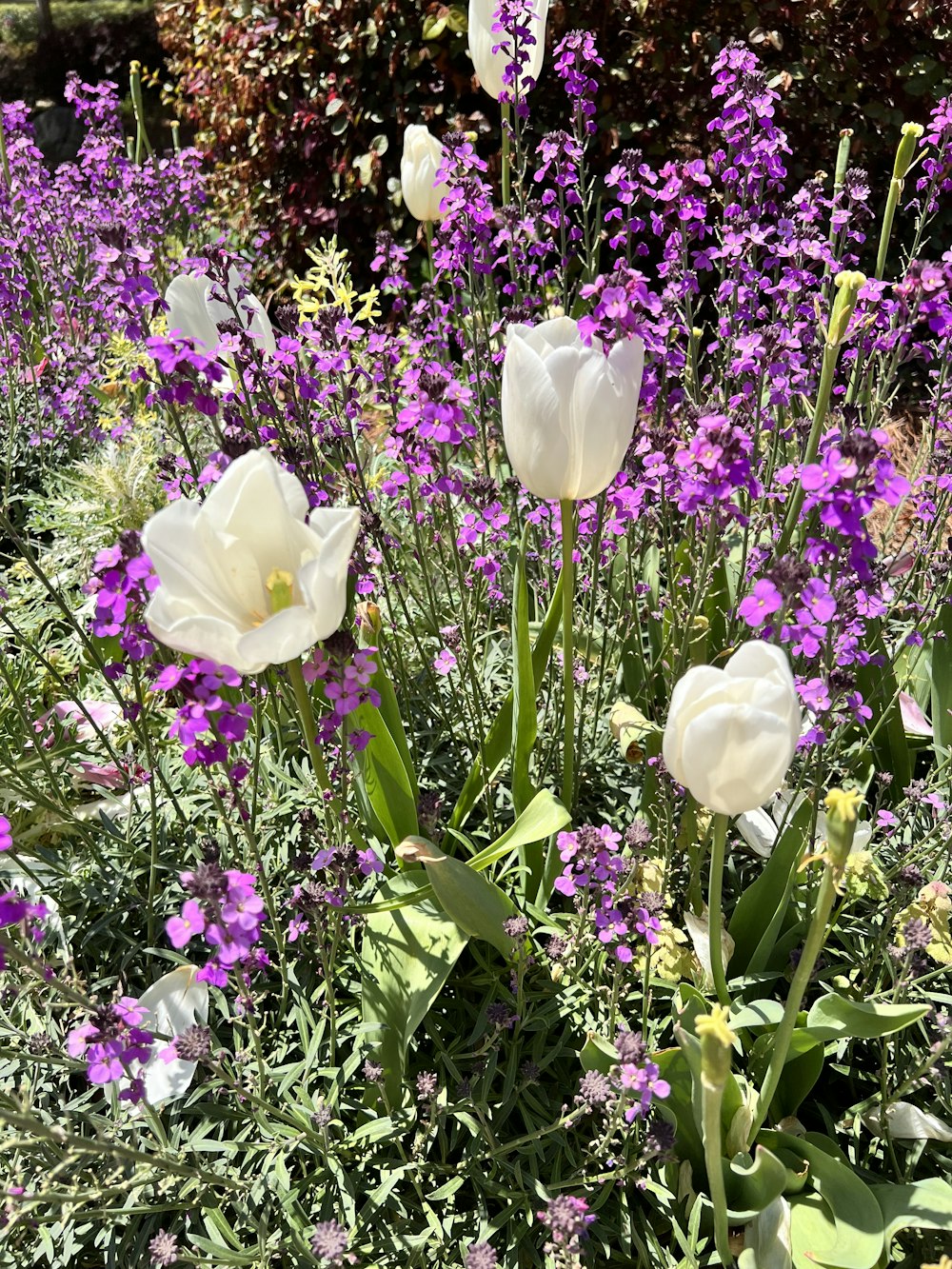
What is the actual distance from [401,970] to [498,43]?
230cm

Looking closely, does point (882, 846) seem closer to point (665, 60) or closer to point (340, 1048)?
point (340, 1048)

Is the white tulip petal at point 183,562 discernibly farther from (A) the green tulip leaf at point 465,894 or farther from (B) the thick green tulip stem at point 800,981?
Result: (B) the thick green tulip stem at point 800,981

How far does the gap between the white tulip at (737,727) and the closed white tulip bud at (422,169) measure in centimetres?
183

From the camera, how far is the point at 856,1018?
1.44 meters

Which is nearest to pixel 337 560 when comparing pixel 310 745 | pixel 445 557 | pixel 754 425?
pixel 310 745

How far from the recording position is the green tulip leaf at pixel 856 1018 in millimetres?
1384

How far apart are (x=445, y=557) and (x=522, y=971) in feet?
4.41

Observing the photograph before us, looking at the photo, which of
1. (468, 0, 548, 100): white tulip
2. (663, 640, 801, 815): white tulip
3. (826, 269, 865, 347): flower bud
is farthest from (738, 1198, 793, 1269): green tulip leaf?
(468, 0, 548, 100): white tulip

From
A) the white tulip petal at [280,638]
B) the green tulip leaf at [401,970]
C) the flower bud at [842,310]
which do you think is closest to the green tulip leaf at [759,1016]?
the green tulip leaf at [401,970]

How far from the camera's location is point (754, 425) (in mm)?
2164

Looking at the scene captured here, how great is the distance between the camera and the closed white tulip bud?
262cm

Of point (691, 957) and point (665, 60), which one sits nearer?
point (691, 957)

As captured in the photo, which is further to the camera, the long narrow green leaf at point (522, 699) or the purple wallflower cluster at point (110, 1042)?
the long narrow green leaf at point (522, 699)

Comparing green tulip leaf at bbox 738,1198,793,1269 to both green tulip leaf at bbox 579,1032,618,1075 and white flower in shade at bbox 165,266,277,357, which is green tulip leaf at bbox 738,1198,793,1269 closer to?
green tulip leaf at bbox 579,1032,618,1075
